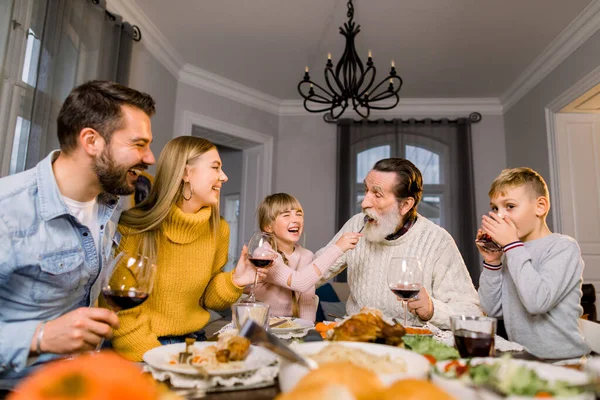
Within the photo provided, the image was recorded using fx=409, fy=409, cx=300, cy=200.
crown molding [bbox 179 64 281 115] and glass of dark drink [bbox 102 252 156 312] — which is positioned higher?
crown molding [bbox 179 64 281 115]

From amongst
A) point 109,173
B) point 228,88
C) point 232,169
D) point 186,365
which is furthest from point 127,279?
point 232,169

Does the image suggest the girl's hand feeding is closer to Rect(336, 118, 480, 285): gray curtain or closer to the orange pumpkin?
the orange pumpkin

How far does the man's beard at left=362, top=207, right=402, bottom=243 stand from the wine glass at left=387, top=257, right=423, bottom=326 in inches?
33.4

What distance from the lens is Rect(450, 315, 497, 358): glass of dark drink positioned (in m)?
0.87

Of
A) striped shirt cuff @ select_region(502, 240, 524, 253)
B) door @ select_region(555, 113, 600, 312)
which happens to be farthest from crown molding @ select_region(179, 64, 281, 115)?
striped shirt cuff @ select_region(502, 240, 524, 253)

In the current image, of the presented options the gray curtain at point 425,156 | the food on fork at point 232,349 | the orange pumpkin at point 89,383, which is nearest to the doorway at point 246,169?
the gray curtain at point 425,156

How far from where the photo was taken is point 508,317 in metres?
1.74

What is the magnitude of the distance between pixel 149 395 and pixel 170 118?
4627 millimetres

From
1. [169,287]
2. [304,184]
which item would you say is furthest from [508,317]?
[304,184]

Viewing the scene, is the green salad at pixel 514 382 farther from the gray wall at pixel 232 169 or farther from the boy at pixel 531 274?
the gray wall at pixel 232 169

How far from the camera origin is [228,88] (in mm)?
5352

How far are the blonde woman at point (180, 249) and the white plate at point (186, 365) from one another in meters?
0.62

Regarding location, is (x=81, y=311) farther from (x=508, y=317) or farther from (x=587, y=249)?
(x=587, y=249)

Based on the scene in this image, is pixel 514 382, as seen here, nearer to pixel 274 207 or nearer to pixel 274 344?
pixel 274 344
